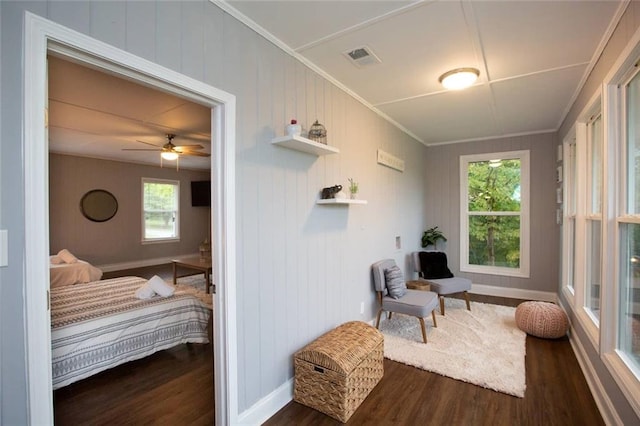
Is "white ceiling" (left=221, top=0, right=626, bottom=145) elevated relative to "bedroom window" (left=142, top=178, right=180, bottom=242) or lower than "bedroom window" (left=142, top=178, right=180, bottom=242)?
elevated

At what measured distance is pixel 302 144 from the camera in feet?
7.27

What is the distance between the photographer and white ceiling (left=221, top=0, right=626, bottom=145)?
186 centimetres

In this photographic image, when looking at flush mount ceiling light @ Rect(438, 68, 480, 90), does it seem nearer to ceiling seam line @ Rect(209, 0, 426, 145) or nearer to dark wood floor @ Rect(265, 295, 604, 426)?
ceiling seam line @ Rect(209, 0, 426, 145)

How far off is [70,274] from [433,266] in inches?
213

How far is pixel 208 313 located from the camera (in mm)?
3336

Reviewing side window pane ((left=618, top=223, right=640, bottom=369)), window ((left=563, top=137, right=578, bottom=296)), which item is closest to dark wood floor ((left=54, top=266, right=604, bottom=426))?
side window pane ((left=618, top=223, right=640, bottom=369))

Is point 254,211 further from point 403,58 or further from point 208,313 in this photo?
point 208,313

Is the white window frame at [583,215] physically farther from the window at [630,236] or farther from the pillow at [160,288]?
the pillow at [160,288]

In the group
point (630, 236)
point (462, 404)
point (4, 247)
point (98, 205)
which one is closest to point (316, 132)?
point (4, 247)

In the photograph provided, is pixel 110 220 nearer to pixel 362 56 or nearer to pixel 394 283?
pixel 394 283

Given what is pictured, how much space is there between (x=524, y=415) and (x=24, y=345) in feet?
9.05

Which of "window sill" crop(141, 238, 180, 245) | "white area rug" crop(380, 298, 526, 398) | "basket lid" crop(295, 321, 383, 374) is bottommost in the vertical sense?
"white area rug" crop(380, 298, 526, 398)

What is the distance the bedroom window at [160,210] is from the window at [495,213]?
6761 millimetres

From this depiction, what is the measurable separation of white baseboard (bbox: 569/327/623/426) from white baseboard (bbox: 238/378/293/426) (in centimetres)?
205
